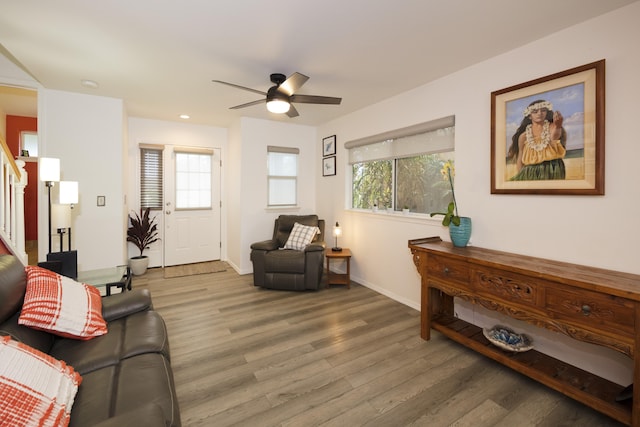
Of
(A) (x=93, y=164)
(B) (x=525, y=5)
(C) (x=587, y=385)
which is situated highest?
(B) (x=525, y=5)

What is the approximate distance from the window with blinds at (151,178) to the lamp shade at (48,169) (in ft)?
5.96

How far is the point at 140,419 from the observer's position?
3.08 ft

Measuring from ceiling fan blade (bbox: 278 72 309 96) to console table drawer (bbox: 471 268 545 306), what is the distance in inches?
81.1

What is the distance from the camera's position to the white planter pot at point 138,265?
4.47 m

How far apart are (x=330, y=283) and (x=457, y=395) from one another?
2261 mm

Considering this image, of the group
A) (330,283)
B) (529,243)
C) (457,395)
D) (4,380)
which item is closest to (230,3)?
(4,380)

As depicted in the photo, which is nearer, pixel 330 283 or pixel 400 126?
pixel 400 126

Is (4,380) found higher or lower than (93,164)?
lower

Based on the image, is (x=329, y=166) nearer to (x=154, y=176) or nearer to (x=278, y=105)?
(x=278, y=105)

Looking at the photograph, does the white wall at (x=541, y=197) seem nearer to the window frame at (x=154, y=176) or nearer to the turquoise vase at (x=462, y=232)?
the turquoise vase at (x=462, y=232)

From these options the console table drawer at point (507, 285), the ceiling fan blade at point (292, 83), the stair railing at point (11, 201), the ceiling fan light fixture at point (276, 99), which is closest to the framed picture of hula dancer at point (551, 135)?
the console table drawer at point (507, 285)

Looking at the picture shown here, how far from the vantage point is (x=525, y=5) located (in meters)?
1.83

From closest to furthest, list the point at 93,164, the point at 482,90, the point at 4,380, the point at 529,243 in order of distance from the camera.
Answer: the point at 4,380 → the point at 529,243 → the point at 482,90 → the point at 93,164

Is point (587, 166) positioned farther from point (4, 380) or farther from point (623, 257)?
point (4, 380)
